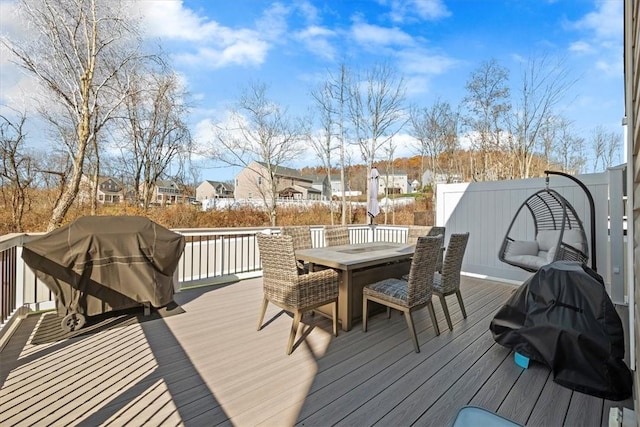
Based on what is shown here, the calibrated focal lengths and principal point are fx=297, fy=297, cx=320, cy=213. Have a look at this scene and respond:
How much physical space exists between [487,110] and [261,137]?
856cm

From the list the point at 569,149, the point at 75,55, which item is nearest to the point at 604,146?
the point at 569,149

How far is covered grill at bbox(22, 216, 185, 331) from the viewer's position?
2.80 meters

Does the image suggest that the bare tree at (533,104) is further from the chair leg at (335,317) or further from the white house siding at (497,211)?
the chair leg at (335,317)

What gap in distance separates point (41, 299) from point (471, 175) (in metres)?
12.0

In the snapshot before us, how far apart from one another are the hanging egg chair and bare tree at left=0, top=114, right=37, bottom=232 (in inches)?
425

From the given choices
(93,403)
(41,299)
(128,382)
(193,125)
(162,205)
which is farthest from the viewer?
(193,125)

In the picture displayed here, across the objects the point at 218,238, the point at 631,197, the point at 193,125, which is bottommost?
the point at 218,238

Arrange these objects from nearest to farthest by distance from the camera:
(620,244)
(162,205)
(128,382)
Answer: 1. (128,382)
2. (620,244)
3. (162,205)

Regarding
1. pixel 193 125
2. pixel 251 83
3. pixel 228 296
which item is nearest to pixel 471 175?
pixel 251 83

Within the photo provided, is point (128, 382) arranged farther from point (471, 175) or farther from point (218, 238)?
point (471, 175)

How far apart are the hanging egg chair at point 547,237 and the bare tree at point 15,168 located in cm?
1079

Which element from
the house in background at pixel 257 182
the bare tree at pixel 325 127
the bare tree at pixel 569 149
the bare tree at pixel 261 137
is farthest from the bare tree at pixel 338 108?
the bare tree at pixel 569 149

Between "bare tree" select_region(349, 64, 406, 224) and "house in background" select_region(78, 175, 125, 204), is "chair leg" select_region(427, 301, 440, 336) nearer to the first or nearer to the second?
"bare tree" select_region(349, 64, 406, 224)

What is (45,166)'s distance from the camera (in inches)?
325
